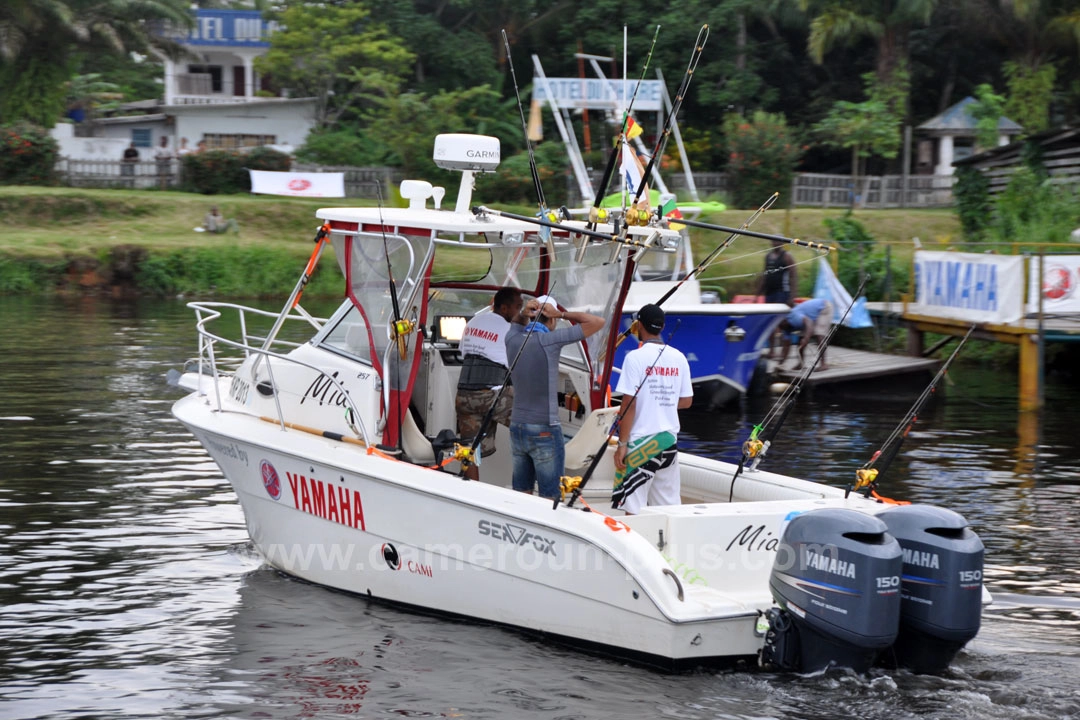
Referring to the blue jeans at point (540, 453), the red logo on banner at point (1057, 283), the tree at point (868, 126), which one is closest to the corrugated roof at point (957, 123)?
the tree at point (868, 126)

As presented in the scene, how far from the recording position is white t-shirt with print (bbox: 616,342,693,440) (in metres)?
6.83

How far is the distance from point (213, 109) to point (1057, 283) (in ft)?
105

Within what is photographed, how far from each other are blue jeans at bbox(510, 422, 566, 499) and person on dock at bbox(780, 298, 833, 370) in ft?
31.3

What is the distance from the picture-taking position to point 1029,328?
50.7ft

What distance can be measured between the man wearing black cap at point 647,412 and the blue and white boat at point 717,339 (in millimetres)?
7743

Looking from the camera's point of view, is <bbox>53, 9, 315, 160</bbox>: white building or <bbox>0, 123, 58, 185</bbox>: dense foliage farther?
<bbox>53, 9, 315, 160</bbox>: white building

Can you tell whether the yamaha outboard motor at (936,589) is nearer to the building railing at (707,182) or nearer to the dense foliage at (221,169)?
the building railing at (707,182)

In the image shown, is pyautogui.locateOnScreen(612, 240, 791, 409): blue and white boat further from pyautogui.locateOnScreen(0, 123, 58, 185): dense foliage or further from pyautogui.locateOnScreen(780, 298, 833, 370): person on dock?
pyautogui.locateOnScreen(0, 123, 58, 185): dense foliage

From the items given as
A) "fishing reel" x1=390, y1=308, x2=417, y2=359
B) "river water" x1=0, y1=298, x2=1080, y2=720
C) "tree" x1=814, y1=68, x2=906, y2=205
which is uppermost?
"tree" x1=814, y1=68, x2=906, y2=205

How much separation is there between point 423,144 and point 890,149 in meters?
12.3

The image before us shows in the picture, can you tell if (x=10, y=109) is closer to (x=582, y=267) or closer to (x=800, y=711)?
(x=582, y=267)

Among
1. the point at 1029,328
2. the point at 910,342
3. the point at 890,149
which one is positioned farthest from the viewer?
the point at 890,149

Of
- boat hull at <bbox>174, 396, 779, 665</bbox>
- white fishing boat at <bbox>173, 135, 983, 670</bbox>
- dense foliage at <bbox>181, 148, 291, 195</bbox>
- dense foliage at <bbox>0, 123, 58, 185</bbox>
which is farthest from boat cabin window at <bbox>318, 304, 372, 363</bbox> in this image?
dense foliage at <bbox>0, 123, 58, 185</bbox>

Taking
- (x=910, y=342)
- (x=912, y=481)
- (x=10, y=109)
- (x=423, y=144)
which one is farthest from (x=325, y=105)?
A: (x=912, y=481)
